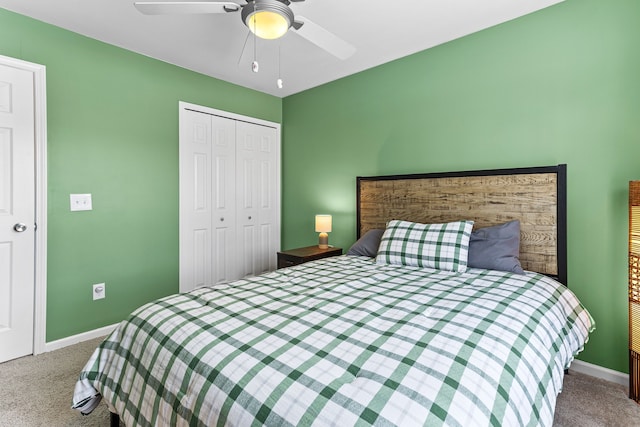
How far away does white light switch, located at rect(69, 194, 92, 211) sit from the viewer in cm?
258

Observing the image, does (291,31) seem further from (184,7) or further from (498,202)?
(498,202)

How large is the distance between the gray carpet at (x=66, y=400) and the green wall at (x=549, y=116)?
0.30 metres

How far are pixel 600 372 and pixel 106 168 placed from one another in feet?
13.0

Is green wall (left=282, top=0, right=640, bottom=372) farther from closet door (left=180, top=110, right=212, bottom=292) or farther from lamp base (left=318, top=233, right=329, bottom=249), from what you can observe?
closet door (left=180, top=110, right=212, bottom=292)

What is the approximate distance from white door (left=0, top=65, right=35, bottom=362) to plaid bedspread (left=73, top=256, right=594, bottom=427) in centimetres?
140

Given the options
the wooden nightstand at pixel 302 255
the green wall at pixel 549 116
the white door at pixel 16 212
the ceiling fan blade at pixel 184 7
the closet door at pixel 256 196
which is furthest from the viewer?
the closet door at pixel 256 196

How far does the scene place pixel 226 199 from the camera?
361cm

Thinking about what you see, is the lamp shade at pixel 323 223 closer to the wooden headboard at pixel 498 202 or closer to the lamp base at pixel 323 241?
the lamp base at pixel 323 241

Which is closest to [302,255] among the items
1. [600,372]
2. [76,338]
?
[76,338]

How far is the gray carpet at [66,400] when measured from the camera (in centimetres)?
169

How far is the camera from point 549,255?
223cm

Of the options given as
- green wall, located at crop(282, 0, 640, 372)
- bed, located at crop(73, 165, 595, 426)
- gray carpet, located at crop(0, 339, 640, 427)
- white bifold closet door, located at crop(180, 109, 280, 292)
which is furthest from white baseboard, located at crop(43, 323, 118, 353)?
green wall, located at crop(282, 0, 640, 372)

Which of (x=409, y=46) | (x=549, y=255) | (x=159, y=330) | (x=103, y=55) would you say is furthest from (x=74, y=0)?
(x=549, y=255)

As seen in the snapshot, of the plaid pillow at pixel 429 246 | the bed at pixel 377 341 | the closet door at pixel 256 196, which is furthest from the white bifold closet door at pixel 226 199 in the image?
the plaid pillow at pixel 429 246
